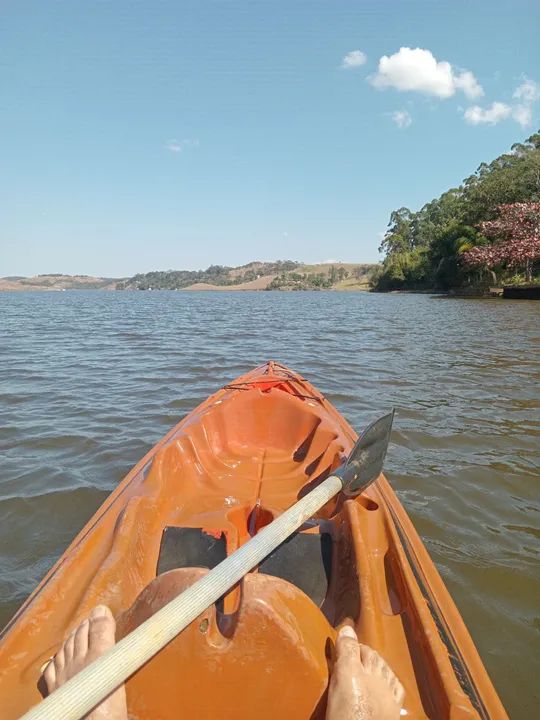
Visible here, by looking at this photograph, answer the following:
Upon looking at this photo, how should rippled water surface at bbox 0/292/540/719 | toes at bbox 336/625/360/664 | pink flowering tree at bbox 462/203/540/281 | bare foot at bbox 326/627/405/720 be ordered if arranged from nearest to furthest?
bare foot at bbox 326/627/405/720
toes at bbox 336/625/360/664
rippled water surface at bbox 0/292/540/719
pink flowering tree at bbox 462/203/540/281

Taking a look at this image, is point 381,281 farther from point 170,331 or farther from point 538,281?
point 170,331

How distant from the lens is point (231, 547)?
2.74m

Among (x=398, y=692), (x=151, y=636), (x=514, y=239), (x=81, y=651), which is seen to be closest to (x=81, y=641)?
(x=81, y=651)

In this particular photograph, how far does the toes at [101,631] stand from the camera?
1.57 m

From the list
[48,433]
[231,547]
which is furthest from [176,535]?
[48,433]

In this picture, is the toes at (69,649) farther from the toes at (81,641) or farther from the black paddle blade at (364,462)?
the black paddle blade at (364,462)

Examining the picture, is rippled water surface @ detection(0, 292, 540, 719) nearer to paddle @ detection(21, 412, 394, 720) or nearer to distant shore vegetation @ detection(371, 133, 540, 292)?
paddle @ detection(21, 412, 394, 720)

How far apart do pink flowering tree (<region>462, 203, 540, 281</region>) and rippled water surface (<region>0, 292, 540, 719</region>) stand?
22097 mm

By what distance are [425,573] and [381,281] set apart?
7202cm

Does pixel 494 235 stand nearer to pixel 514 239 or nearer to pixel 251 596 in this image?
pixel 514 239

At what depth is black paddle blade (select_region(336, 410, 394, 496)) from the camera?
2787mm

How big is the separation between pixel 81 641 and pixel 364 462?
5.92ft

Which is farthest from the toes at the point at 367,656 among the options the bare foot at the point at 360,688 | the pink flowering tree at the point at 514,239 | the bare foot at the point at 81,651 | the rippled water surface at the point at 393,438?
the pink flowering tree at the point at 514,239

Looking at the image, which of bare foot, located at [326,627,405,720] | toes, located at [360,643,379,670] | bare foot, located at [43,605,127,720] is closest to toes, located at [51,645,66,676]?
bare foot, located at [43,605,127,720]
